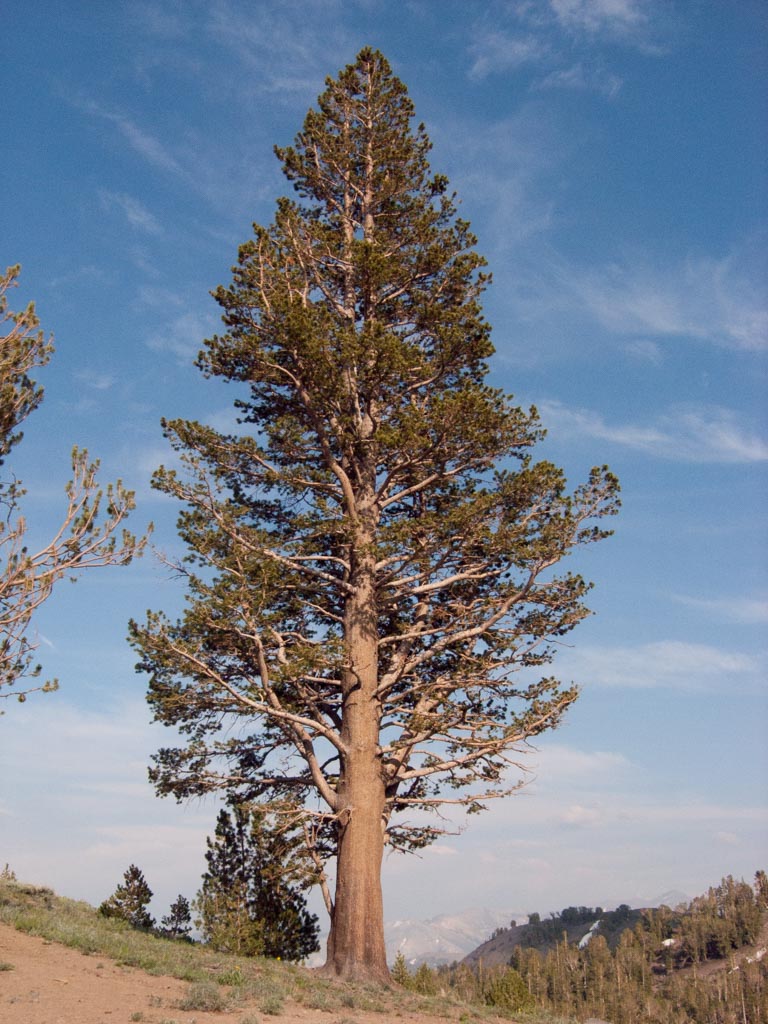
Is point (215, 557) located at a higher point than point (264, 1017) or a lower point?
higher

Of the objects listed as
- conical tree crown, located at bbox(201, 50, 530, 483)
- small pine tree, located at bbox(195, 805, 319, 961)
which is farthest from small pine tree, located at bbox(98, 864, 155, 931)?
conical tree crown, located at bbox(201, 50, 530, 483)

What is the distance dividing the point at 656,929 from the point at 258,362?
196904 mm

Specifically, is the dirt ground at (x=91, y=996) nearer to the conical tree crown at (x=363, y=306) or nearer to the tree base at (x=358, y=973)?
the tree base at (x=358, y=973)

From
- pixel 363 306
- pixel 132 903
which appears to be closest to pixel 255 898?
pixel 132 903

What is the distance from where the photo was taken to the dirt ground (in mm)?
8406

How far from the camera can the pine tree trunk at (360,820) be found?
Answer: 43.7 feet

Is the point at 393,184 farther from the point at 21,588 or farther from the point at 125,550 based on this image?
the point at 21,588

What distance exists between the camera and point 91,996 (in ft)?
30.0

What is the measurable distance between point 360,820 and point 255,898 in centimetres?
403

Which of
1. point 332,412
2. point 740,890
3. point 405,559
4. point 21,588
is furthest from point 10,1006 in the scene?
point 740,890

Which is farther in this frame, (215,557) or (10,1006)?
(215,557)

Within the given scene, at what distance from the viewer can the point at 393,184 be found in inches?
763

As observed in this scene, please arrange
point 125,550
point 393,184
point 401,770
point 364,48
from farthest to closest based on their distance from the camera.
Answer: point 364,48
point 393,184
point 401,770
point 125,550

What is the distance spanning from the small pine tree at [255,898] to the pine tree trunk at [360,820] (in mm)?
1293
